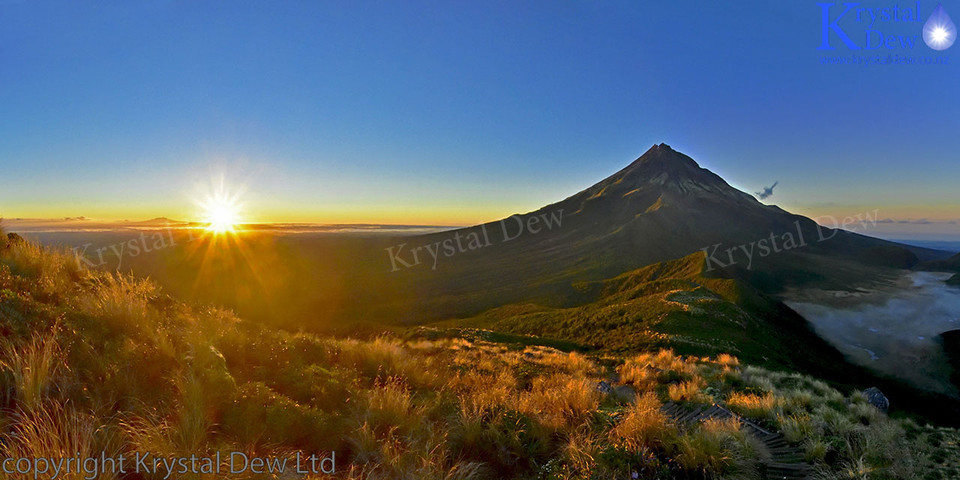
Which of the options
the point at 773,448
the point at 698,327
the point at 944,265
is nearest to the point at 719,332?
the point at 698,327

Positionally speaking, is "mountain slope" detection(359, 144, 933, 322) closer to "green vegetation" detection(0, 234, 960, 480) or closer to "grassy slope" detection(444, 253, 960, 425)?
"grassy slope" detection(444, 253, 960, 425)

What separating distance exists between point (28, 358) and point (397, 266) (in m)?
195

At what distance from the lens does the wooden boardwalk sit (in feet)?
16.3

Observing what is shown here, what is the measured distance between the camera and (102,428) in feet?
11.1

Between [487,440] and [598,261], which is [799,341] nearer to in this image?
[487,440]

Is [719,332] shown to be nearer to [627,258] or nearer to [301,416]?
[301,416]

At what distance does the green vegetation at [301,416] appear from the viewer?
3.70 metres

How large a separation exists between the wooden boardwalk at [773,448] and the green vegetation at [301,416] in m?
0.14

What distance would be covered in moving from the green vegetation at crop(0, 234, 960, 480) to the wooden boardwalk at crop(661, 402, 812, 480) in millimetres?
136

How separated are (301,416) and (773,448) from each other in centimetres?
689

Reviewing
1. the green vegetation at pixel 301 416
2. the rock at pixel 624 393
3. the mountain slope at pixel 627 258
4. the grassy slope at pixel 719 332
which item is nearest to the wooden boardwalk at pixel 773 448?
the green vegetation at pixel 301 416

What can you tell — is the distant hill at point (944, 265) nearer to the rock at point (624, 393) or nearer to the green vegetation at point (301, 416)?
the rock at point (624, 393)

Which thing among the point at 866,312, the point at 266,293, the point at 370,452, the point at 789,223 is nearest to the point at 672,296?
the point at 370,452

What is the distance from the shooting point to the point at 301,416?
15.0 ft
